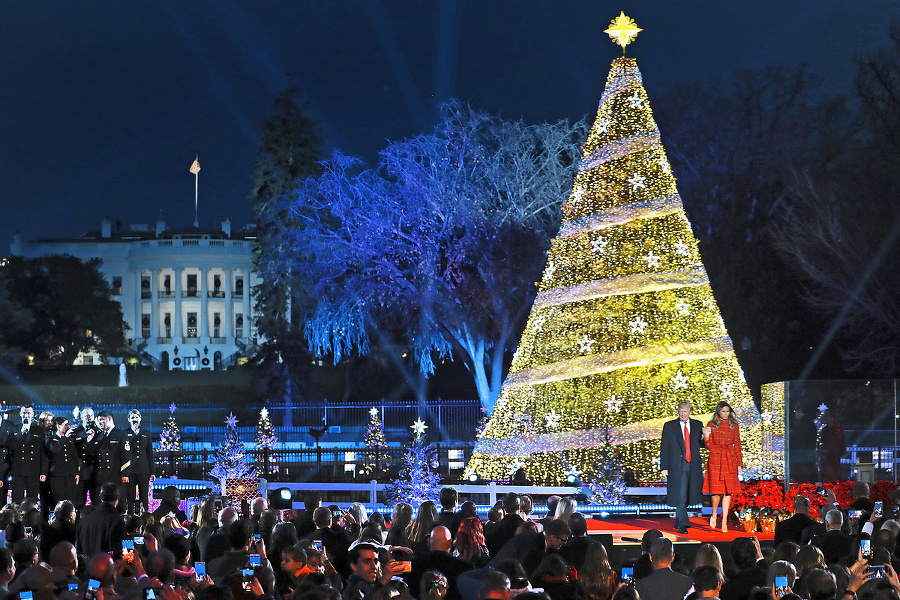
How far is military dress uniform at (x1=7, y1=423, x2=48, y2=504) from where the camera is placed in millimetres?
18016

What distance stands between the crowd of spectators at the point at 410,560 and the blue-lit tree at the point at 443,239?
2887 cm

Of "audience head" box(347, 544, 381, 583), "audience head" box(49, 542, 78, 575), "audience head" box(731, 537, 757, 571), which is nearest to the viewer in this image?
"audience head" box(347, 544, 381, 583)

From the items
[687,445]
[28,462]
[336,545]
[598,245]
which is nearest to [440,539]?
[336,545]

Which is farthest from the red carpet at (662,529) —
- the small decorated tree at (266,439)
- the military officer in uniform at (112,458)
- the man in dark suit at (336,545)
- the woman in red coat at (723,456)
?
the small decorated tree at (266,439)

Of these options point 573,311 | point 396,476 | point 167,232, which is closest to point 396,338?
point 396,476

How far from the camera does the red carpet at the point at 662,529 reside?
14875 millimetres

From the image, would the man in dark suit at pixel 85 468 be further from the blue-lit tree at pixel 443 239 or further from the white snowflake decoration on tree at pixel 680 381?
the blue-lit tree at pixel 443 239

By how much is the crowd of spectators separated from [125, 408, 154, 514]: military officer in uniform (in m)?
5.67

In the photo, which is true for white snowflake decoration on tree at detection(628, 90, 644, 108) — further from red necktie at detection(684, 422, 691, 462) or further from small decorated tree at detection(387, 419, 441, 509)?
small decorated tree at detection(387, 419, 441, 509)

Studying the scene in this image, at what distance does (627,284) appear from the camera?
61.0 feet

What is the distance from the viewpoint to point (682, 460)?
51.7 feet

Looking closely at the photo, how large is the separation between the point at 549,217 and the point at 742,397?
24.7 meters

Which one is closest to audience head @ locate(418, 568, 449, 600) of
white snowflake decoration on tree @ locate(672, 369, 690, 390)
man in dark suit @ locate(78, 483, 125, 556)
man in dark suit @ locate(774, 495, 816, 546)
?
man in dark suit @ locate(78, 483, 125, 556)

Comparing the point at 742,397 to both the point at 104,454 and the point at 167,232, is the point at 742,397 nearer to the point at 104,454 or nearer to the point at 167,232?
the point at 104,454
